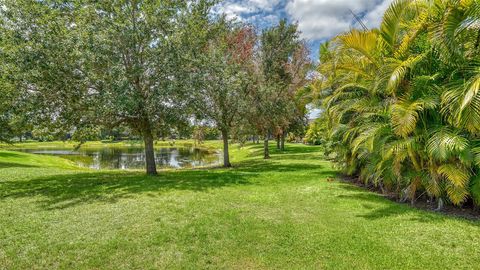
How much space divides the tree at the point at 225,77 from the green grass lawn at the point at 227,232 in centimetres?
628

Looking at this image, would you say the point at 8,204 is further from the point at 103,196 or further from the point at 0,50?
the point at 0,50

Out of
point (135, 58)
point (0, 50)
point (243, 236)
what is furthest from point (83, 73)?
point (243, 236)

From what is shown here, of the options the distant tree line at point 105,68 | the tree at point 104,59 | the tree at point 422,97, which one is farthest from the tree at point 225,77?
the tree at point 422,97

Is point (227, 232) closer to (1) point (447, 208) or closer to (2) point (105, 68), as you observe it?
(1) point (447, 208)

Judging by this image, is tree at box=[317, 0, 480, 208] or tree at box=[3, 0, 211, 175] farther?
tree at box=[3, 0, 211, 175]

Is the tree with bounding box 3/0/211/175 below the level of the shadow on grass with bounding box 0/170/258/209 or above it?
above

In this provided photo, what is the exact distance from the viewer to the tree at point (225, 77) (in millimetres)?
14054

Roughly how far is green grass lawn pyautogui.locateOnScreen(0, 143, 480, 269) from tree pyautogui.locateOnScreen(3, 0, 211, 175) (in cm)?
346

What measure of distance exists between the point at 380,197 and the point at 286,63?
16.4m

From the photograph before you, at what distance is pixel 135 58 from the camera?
1183 centimetres

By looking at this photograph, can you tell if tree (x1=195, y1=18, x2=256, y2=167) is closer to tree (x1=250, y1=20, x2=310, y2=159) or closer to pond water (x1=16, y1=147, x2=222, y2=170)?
tree (x1=250, y1=20, x2=310, y2=159)

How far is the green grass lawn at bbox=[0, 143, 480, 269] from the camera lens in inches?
180

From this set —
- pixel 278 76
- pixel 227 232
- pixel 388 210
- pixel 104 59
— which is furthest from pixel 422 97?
pixel 278 76

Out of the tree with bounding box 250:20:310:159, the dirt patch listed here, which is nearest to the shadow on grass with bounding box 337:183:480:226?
the dirt patch
